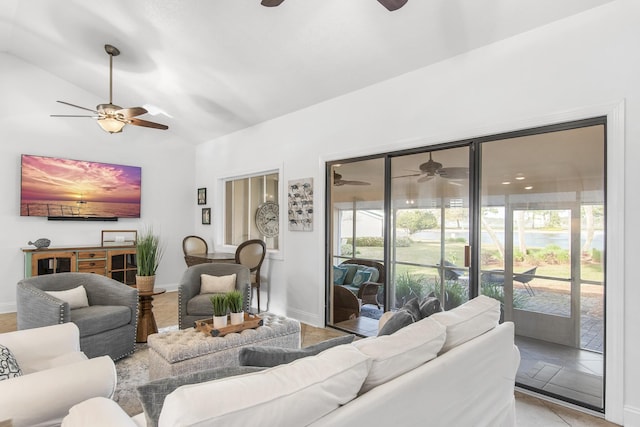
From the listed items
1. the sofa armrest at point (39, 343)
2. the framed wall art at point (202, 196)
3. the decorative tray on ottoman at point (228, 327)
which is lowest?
the decorative tray on ottoman at point (228, 327)

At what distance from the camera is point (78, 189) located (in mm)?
5578

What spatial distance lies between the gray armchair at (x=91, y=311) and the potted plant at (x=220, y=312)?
1113 mm

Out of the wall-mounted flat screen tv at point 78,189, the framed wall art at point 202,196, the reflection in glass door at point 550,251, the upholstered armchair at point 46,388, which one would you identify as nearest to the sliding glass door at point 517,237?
the reflection in glass door at point 550,251

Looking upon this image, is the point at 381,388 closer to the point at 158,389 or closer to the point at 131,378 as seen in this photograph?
the point at 158,389

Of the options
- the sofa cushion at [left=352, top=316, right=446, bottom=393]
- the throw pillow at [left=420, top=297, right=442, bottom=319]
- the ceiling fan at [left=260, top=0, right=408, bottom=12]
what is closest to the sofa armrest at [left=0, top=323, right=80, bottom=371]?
the sofa cushion at [left=352, top=316, right=446, bottom=393]

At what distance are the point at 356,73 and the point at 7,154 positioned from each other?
16.6 feet

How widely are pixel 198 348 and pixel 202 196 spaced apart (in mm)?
4615

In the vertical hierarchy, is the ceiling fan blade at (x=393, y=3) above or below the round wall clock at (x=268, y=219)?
above

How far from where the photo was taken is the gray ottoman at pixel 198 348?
237 cm

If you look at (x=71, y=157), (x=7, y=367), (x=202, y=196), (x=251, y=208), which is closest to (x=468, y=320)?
(x=7, y=367)

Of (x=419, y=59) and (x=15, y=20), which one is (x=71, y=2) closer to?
(x=15, y=20)

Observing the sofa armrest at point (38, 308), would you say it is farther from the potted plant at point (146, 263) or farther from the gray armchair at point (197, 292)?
the gray armchair at point (197, 292)

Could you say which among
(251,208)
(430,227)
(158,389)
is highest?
(251,208)

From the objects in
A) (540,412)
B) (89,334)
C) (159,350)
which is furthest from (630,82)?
(89,334)
